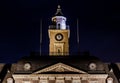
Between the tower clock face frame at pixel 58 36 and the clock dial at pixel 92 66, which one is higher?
the tower clock face frame at pixel 58 36

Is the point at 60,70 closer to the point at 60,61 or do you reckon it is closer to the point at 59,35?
the point at 60,61

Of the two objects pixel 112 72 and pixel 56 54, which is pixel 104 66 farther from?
pixel 56 54

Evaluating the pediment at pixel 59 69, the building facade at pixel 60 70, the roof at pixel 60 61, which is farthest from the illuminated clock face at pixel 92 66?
the pediment at pixel 59 69

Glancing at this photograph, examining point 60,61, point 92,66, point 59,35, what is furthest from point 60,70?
point 59,35

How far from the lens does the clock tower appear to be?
11606 cm

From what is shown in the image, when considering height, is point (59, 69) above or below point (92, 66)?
below

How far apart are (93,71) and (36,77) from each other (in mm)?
11569

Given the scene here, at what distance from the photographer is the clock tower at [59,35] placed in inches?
4569

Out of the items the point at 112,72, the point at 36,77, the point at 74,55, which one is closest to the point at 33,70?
the point at 36,77

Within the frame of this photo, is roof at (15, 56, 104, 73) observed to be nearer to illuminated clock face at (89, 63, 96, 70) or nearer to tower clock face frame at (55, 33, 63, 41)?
illuminated clock face at (89, 63, 96, 70)

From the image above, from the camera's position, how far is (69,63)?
104125mm

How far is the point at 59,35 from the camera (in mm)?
117062

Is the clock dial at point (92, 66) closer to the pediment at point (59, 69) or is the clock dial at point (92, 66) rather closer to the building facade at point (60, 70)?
the building facade at point (60, 70)

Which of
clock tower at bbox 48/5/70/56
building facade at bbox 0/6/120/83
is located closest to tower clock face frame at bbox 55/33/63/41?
clock tower at bbox 48/5/70/56
